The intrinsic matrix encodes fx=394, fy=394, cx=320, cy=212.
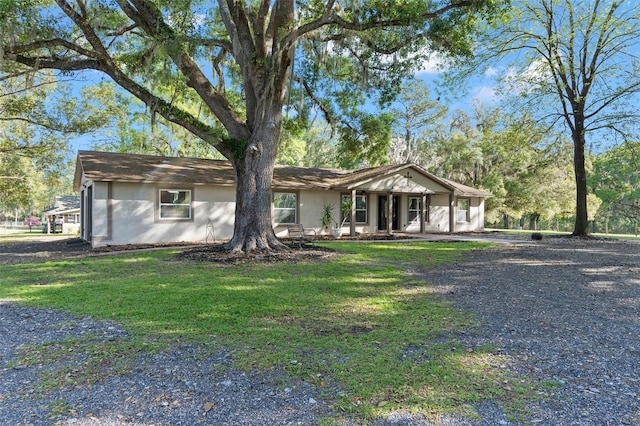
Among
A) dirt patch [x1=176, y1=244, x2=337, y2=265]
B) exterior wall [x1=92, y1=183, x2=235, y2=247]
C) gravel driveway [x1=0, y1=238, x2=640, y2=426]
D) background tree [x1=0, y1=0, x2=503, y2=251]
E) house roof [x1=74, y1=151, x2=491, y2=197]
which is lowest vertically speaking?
gravel driveway [x1=0, y1=238, x2=640, y2=426]

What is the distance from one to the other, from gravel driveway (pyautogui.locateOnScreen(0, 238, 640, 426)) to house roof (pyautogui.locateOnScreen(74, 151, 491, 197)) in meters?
9.61

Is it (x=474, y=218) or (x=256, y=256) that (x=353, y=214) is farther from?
(x=474, y=218)

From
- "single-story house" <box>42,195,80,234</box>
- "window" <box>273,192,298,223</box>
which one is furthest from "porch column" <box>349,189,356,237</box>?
"single-story house" <box>42,195,80,234</box>

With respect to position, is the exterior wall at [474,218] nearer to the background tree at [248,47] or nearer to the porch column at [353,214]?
the porch column at [353,214]

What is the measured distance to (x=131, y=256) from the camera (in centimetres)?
1116

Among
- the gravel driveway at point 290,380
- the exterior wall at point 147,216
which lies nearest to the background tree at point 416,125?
the exterior wall at point 147,216

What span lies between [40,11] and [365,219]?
585 inches

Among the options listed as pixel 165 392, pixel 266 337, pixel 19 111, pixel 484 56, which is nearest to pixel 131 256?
pixel 266 337

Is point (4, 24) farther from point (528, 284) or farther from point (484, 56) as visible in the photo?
point (484, 56)

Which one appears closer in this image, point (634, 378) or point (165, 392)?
point (165, 392)

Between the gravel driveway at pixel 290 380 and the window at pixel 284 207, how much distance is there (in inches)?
480

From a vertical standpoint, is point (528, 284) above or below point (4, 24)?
below

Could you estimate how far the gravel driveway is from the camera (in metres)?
2.70

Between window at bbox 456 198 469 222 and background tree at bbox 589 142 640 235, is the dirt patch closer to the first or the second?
window at bbox 456 198 469 222
